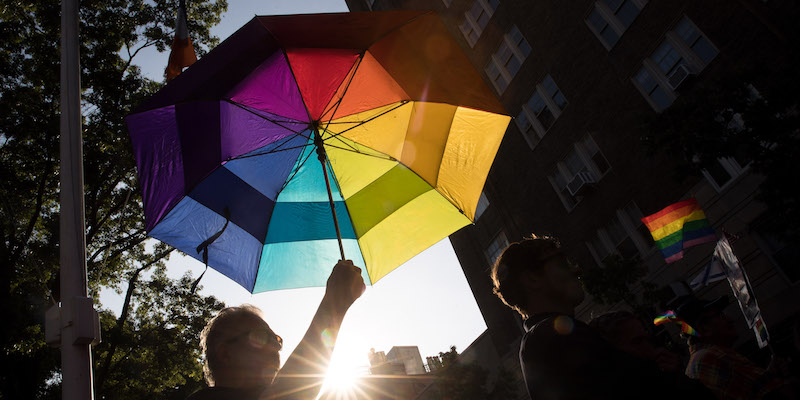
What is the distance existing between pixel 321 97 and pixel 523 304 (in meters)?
2.43

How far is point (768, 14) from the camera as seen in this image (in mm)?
12820

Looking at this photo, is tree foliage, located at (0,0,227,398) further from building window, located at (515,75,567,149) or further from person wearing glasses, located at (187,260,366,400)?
building window, located at (515,75,567,149)

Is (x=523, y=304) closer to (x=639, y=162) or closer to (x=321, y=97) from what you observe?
(x=321, y=97)

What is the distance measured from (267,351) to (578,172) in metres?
19.0

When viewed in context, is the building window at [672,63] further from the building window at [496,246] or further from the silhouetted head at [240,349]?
the silhouetted head at [240,349]

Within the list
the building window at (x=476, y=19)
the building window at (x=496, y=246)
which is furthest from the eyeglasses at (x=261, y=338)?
the building window at (x=476, y=19)

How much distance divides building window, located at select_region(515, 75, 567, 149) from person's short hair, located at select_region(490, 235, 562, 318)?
743 inches

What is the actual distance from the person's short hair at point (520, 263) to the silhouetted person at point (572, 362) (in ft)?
0.26

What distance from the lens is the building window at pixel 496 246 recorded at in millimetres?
24859

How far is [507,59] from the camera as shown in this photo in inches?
A: 909

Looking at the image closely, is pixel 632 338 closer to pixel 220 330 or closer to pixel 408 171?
pixel 408 171

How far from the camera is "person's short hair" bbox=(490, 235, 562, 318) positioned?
252 centimetres

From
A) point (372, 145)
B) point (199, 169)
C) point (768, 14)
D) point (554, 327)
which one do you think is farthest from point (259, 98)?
point (768, 14)

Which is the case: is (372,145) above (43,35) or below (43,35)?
below
